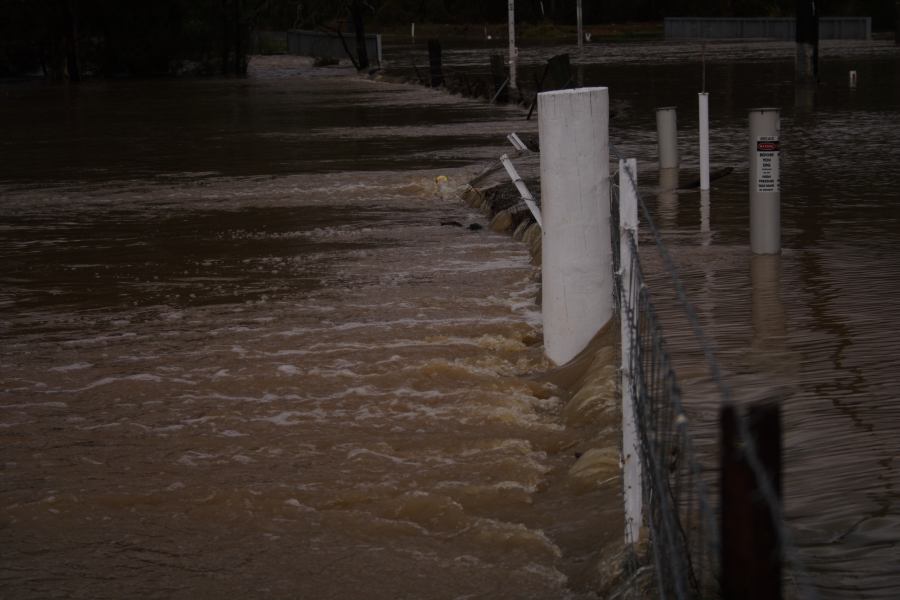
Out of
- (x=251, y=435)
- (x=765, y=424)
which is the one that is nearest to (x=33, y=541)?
(x=251, y=435)

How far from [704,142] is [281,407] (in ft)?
22.7

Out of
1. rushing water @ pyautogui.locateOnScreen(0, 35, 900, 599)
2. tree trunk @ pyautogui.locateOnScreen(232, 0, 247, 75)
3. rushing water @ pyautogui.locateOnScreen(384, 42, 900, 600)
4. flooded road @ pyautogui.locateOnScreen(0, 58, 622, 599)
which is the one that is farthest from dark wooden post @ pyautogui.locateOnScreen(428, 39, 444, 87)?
flooded road @ pyautogui.locateOnScreen(0, 58, 622, 599)

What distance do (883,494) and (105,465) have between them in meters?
4.11

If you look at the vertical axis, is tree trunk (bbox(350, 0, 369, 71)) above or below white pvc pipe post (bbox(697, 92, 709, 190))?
above

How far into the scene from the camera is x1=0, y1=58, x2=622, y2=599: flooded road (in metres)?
6.07

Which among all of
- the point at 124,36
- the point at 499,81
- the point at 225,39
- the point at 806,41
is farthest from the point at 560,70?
the point at 124,36

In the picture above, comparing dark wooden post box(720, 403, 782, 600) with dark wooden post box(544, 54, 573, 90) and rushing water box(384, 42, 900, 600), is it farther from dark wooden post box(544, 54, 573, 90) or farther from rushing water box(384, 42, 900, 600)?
dark wooden post box(544, 54, 573, 90)

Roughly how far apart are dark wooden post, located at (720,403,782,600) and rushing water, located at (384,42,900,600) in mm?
1072

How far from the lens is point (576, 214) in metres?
8.71

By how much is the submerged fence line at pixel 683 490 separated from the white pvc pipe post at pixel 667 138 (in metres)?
8.00

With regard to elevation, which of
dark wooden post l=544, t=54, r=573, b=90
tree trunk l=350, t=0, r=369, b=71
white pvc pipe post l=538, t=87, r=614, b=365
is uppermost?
tree trunk l=350, t=0, r=369, b=71

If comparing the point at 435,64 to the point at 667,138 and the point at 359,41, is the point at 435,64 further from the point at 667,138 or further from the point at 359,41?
the point at 667,138

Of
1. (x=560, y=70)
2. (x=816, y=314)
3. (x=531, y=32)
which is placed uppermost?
(x=531, y=32)

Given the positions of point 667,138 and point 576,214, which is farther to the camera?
point 667,138
